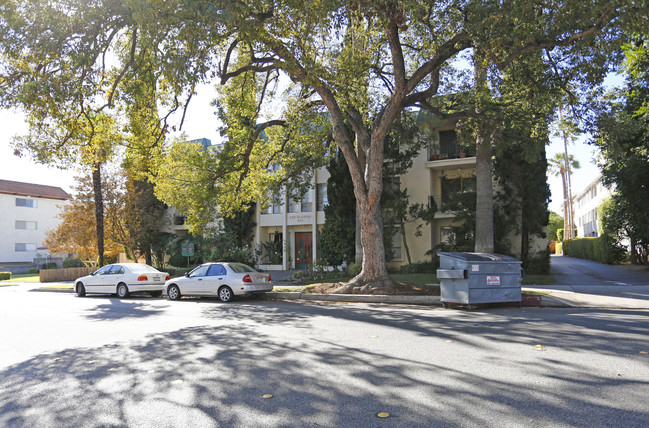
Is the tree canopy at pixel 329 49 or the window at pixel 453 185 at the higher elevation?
the tree canopy at pixel 329 49

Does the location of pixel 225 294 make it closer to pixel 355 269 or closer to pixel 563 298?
pixel 355 269

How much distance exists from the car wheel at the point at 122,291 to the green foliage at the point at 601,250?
28.0 meters

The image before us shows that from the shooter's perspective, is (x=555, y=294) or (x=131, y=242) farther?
(x=131, y=242)

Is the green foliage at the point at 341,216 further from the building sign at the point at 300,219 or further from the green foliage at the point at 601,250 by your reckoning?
the green foliage at the point at 601,250

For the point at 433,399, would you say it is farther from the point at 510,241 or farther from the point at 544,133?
the point at 510,241

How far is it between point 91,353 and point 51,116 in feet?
26.4

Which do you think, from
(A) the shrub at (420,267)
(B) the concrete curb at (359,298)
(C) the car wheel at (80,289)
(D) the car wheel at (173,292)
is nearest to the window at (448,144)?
(A) the shrub at (420,267)

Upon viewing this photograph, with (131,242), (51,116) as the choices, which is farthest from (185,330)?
(131,242)

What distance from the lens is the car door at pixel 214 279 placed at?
599 inches

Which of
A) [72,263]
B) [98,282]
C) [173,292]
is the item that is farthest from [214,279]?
[72,263]

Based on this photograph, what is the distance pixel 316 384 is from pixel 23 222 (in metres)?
51.9

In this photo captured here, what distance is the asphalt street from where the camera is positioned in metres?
4.25

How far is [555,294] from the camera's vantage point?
13125 mm

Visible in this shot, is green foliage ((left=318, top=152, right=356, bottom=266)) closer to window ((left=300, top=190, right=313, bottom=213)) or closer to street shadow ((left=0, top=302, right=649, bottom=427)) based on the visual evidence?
window ((left=300, top=190, right=313, bottom=213))
